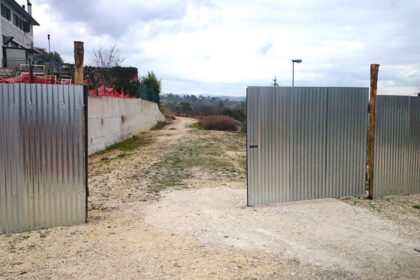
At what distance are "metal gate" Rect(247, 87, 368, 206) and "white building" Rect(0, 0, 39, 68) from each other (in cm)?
2506

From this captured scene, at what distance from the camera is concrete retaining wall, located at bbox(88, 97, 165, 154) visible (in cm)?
1395

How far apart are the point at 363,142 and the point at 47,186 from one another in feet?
18.6

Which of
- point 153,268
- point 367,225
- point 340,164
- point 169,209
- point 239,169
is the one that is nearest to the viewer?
point 153,268

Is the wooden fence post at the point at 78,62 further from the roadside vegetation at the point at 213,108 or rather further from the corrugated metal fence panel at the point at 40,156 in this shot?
the roadside vegetation at the point at 213,108

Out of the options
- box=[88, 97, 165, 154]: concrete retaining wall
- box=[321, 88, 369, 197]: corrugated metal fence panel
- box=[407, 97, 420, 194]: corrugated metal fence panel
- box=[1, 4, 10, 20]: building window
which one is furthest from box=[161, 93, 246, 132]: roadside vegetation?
box=[1, 4, 10, 20]: building window

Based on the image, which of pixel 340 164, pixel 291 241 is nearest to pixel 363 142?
pixel 340 164

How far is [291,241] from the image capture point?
16.8 ft

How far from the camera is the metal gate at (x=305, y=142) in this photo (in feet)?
21.6

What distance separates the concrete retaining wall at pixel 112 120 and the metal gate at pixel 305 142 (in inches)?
338

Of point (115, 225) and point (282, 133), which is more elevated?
point (282, 133)

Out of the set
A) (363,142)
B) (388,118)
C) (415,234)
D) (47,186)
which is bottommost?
(415,234)

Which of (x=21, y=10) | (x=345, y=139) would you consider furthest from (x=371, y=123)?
(x=21, y=10)

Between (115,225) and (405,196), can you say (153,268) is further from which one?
(405,196)

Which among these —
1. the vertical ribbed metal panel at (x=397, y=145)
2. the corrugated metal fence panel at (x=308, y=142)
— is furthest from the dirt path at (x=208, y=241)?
the vertical ribbed metal panel at (x=397, y=145)
